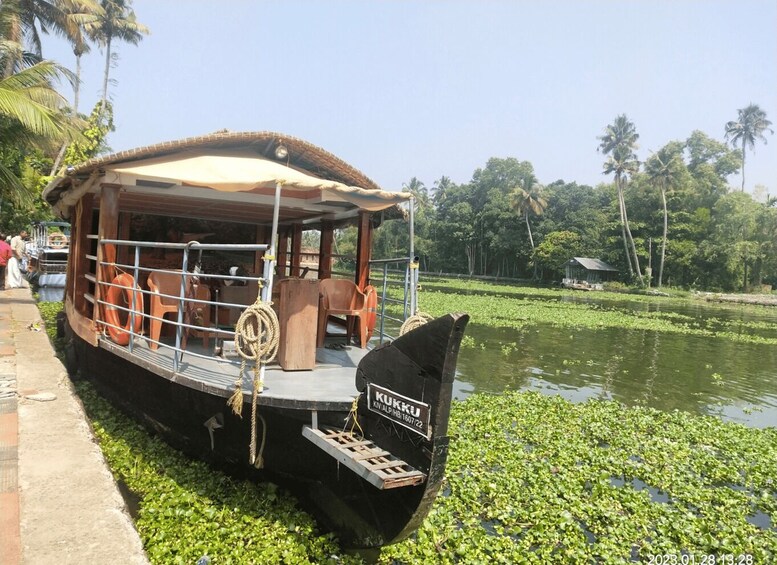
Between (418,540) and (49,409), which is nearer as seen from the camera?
(418,540)

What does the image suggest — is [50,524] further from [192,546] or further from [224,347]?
[224,347]

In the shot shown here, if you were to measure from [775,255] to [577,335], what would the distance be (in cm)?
3683

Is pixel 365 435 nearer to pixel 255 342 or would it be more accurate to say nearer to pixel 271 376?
pixel 255 342

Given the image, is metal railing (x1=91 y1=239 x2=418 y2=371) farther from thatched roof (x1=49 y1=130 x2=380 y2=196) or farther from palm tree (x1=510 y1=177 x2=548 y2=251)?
palm tree (x1=510 y1=177 x2=548 y2=251)

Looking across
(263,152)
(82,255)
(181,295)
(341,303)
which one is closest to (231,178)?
(181,295)

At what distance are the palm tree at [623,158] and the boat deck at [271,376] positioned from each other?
153ft

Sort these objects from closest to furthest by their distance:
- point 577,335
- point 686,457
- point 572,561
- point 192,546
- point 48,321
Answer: point 192,546
point 572,561
point 686,457
point 48,321
point 577,335

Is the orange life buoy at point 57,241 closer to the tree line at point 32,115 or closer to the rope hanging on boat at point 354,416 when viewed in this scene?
the tree line at point 32,115

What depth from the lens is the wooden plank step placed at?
3102 mm

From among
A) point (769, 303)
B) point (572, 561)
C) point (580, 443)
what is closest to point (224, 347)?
point (572, 561)

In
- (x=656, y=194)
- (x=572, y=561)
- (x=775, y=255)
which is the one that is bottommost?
(x=572, y=561)

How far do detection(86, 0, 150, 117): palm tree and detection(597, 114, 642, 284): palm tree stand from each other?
38418 mm

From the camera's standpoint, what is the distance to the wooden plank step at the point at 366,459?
310 cm

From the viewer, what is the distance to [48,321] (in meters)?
12.0
